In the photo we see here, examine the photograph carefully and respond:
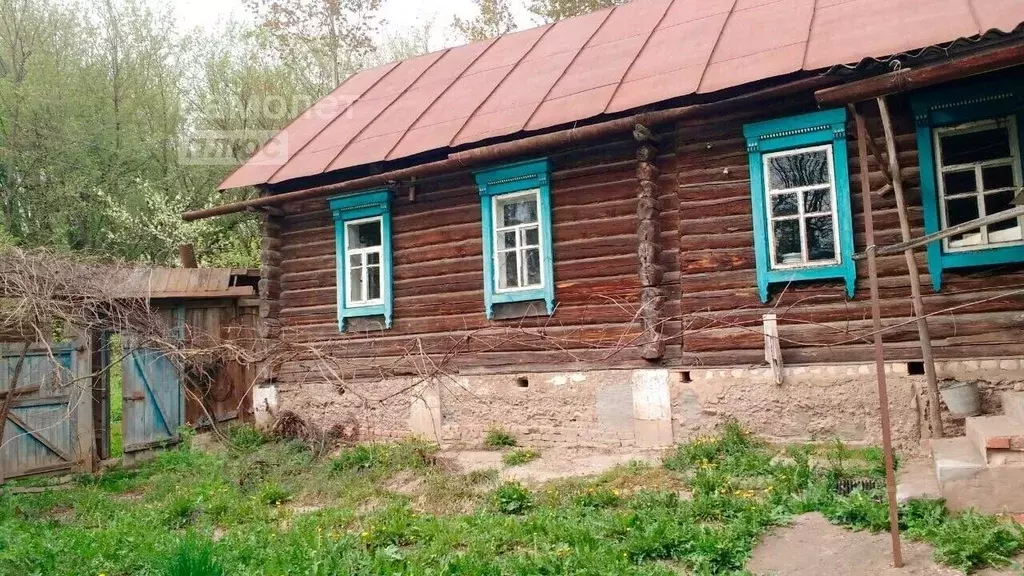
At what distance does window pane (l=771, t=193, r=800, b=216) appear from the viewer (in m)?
7.74

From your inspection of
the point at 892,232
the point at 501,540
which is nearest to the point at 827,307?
the point at 892,232

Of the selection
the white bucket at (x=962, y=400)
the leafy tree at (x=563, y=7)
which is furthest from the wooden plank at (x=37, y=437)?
the leafy tree at (x=563, y=7)

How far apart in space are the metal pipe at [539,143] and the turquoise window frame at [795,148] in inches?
13.7

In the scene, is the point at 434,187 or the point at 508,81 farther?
the point at 508,81

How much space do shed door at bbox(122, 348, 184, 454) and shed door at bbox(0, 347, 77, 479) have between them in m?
0.89

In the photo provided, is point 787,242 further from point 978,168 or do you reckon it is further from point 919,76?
point 919,76

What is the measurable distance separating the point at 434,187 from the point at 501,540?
19.2ft

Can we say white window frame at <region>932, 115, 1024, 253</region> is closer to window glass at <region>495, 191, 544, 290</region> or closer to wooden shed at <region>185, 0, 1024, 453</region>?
wooden shed at <region>185, 0, 1024, 453</region>

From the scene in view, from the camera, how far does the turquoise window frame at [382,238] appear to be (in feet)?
33.8

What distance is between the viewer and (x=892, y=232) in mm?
7293

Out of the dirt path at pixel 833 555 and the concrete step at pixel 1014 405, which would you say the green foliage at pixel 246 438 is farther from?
the concrete step at pixel 1014 405

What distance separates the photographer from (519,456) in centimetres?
828

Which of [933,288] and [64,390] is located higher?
[933,288]

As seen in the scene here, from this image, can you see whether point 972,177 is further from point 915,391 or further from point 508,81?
point 508,81
